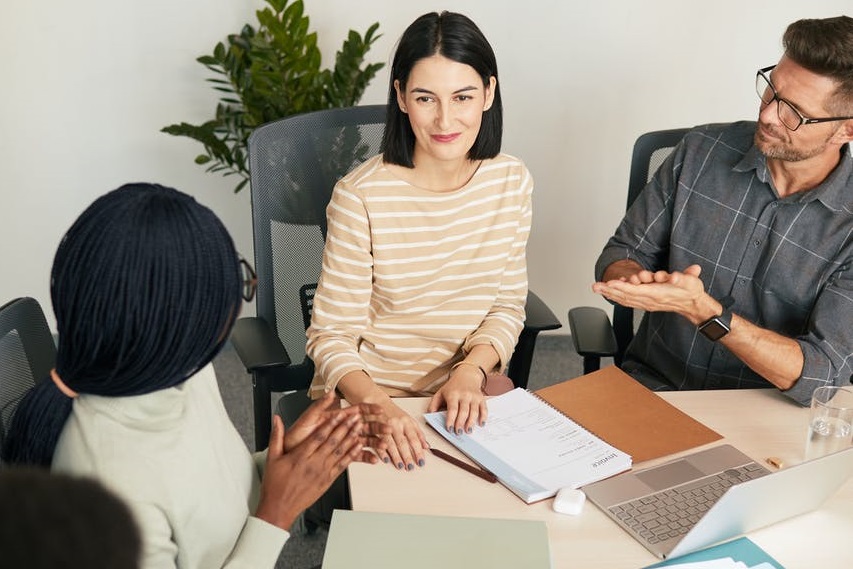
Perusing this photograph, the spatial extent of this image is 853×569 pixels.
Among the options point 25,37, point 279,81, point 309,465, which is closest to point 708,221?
point 309,465

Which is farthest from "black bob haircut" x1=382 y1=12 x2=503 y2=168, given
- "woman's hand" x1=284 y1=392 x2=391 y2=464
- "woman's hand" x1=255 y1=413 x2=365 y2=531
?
"woman's hand" x1=255 y1=413 x2=365 y2=531

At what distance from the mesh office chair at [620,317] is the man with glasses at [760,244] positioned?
10 cm

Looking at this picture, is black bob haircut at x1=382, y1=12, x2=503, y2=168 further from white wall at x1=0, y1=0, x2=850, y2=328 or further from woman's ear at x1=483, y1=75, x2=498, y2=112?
white wall at x1=0, y1=0, x2=850, y2=328

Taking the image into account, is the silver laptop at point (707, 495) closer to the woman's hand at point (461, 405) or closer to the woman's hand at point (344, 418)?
the woman's hand at point (461, 405)

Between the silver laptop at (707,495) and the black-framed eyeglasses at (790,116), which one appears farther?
the black-framed eyeglasses at (790,116)

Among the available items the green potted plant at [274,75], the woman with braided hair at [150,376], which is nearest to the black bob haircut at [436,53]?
the woman with braided hair at [150,376]

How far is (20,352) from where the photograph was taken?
1.41 metres

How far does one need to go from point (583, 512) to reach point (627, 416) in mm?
293

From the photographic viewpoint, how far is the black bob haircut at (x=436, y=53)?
185 cm

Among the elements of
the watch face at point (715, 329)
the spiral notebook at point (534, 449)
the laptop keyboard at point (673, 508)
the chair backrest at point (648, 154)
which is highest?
the chair backrest at point (648, 154)

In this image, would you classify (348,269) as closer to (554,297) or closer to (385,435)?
(385,435)

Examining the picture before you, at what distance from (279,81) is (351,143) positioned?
717 millimetres

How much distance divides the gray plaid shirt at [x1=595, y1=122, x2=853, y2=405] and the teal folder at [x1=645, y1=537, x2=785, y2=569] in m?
0.49

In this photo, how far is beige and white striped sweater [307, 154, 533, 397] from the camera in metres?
1.91
